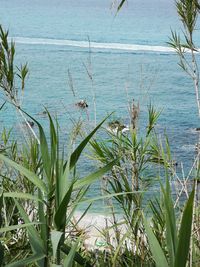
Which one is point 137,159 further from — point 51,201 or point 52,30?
point 52,30

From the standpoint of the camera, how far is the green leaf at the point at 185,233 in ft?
5.30

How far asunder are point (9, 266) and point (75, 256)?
10.6 inches

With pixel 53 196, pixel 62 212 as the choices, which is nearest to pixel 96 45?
pixel 53 196

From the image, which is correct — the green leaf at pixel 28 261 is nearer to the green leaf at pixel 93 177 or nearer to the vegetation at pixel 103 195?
the vegetation at pixel 103 195

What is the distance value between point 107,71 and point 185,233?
79.9 ft

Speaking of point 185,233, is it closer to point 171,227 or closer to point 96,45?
point 171,227

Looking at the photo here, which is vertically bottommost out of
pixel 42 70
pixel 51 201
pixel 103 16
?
pixel 51 201

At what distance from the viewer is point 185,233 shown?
5.43ft

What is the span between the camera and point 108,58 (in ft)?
99.5

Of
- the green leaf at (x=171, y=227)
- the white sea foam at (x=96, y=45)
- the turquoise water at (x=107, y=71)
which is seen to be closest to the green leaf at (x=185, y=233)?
the green leaf at (x=171, y=227)

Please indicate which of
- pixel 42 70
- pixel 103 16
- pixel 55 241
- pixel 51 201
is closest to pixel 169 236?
pixel 55 241

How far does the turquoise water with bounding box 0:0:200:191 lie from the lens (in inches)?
668

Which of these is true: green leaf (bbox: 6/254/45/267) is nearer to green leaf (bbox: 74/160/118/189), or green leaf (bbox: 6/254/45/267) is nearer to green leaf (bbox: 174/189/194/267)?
green leaf (bbox: 74/160/118/189)

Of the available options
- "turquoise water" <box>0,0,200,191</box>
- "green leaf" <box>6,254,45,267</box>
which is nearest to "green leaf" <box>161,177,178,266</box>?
"green leaf" <box>6,254,45,267</box>
